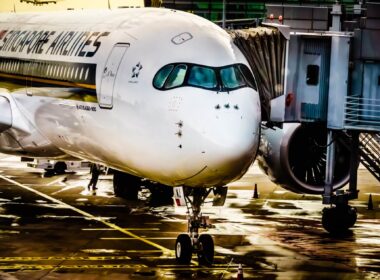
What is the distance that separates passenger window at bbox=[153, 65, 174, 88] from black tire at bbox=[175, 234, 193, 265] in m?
3.54

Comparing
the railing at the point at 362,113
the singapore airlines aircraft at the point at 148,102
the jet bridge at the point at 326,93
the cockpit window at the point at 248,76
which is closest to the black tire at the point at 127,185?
the singapore airlines aircraft at the point at 148,102

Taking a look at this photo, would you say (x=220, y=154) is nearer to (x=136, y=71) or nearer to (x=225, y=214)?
(x=136, y=71)

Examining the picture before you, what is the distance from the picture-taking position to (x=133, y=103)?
19.8m

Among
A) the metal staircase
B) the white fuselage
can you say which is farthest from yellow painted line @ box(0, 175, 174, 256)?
the metal staircase

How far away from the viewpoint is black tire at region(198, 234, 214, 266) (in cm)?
2127

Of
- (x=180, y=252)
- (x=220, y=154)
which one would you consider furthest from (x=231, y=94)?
(x=180, y=252)

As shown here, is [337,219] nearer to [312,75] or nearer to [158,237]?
[312,75]

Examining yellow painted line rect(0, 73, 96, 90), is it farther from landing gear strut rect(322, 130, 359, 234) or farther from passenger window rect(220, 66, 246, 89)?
landing gear strut rect(322, 130, 359, 234)

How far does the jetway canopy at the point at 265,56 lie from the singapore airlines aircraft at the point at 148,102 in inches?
75.6

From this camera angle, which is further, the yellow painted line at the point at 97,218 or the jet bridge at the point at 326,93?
the jet bridge at the point at 326,93

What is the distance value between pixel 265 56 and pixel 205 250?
496 centimetres

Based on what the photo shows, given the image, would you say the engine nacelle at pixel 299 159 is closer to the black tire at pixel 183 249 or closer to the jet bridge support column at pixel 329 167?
the jet bridge support column at pixel 329 167

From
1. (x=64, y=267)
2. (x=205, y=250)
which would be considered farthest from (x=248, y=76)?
(x=64, y=267)

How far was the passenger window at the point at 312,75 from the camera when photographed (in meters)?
25.5
